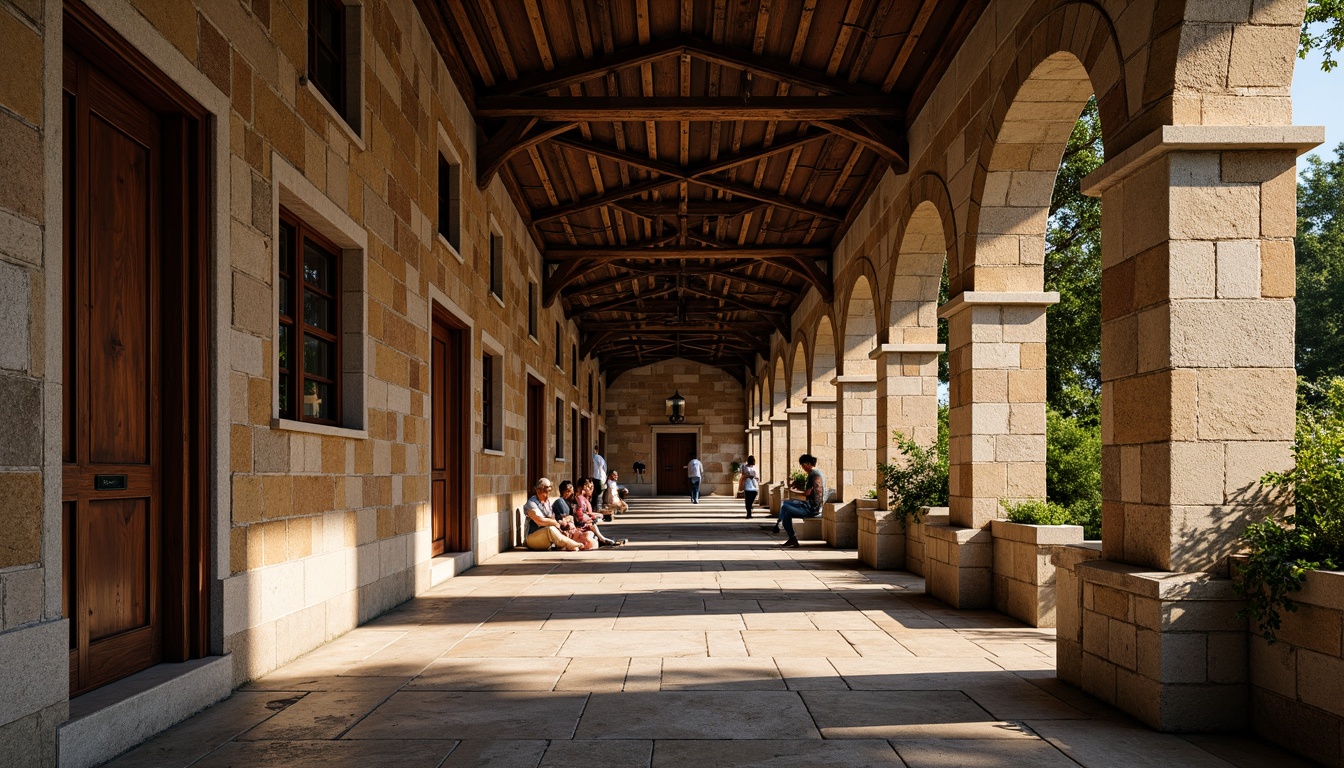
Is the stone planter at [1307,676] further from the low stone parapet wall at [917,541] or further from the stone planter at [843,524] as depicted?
the stone planter at [843,524]

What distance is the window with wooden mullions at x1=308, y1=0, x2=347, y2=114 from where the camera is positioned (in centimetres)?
485

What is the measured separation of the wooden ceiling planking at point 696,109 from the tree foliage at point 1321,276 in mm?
12818

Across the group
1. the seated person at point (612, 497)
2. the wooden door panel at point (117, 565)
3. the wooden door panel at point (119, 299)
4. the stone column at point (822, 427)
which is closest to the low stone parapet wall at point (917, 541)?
the wooden door panel at point (117, 565)

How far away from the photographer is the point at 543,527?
32.6 feet

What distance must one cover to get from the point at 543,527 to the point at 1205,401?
7446 millimetres

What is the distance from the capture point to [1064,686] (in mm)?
3754

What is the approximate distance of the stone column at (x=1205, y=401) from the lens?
309 cm

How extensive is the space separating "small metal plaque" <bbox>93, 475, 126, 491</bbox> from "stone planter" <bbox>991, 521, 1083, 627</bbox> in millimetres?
3943

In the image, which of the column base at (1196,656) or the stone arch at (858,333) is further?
the stone arch at (858,333)

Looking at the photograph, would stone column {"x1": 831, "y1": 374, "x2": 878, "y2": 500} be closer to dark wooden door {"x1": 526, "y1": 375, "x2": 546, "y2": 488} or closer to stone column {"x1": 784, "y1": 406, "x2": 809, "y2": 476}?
dark wooden door {"x1": 526, "y1": 375, "x2": 546, "y2": 488}

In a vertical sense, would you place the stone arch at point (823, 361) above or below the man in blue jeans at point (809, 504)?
above

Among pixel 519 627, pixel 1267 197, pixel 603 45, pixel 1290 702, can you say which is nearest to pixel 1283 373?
pixel 1267 197

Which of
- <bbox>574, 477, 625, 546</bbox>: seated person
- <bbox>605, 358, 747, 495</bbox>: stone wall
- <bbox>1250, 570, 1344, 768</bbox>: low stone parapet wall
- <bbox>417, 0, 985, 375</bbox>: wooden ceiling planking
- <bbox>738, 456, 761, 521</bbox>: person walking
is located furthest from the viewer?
<bbox>605, 358, 747, 495</bbox>: stone wall

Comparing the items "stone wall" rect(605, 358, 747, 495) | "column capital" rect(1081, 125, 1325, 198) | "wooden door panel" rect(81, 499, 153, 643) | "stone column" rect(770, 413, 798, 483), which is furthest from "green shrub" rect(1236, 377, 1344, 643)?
"stone wall" rect(605, 358, 747, 495)
